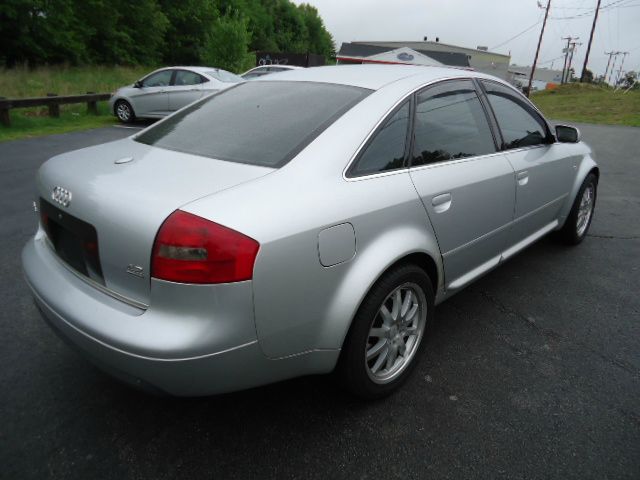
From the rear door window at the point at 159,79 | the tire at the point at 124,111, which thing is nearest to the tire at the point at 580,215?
the rear door window at the point at 159,79

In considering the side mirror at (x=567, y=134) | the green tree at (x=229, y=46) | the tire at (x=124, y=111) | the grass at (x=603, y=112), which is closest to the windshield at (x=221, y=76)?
the tire at (x=124, y=111)

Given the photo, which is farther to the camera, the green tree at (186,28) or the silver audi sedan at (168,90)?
the green tree at (186,28)

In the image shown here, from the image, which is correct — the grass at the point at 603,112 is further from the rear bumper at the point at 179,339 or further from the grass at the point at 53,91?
the rear bumper at the point at 179,339

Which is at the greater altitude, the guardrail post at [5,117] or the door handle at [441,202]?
the door handle at [441,202]

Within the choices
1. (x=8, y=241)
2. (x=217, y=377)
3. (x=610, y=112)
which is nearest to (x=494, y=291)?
(x=217, y=377)

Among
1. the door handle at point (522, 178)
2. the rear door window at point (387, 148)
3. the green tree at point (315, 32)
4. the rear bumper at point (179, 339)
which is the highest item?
the green tree at point (315, 32)

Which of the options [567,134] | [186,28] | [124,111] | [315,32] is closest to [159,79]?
[124,111]

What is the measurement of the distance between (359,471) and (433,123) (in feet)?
5.81

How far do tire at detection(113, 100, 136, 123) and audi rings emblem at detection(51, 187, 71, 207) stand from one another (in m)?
10.9

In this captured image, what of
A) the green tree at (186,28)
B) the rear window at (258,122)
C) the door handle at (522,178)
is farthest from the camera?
the green tree at (186,28)

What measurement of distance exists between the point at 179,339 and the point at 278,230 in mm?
512

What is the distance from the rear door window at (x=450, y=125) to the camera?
2.44m

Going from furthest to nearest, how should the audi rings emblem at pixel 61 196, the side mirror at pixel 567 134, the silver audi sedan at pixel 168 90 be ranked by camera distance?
1. the silver audi sedan at pixel 168 90
2. the side mirror at pixel 567 134
3. the audi rings emblem at pixel 61 196

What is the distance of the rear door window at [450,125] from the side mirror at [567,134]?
1.17m
